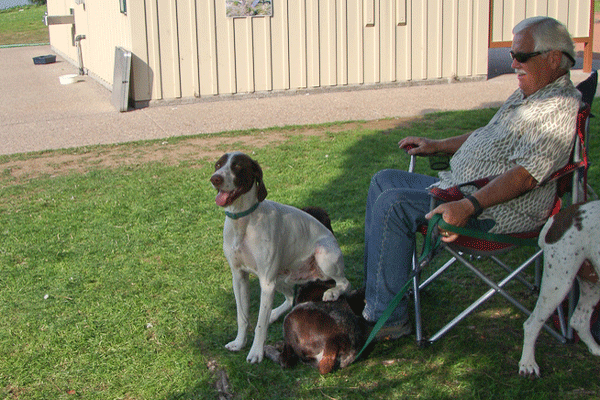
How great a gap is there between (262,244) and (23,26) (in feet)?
96.9

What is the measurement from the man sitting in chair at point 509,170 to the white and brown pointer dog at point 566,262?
24 cm

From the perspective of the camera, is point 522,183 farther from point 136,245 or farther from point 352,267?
point 136,245

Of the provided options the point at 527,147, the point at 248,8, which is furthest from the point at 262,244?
the point at 248,8

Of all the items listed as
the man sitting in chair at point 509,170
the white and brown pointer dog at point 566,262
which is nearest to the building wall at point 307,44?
the man sitting in chair at point 509,170

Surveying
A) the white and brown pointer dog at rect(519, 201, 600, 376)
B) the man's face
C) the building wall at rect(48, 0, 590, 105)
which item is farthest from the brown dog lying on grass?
the building wall at rect(48, 0, 590, 105)


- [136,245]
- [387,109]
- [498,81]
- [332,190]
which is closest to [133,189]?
[136,245]

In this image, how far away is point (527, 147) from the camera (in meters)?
3.03

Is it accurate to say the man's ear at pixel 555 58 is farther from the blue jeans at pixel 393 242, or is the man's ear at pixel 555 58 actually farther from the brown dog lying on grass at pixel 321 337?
the brown dog lying on grass at pixel 321 337

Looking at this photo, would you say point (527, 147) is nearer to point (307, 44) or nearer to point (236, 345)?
point (236, 345)

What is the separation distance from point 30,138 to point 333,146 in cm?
417

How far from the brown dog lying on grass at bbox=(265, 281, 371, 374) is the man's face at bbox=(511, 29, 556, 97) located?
4.79 feet

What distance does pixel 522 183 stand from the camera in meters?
3.02

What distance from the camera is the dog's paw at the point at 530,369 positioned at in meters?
3.06

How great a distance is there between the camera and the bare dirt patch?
7.11 metres
